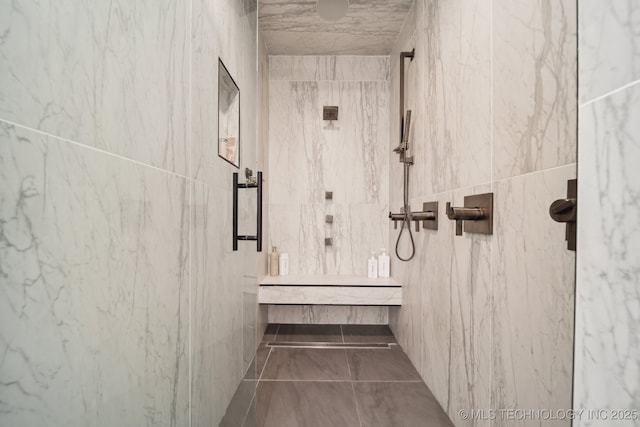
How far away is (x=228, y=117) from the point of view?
117cm

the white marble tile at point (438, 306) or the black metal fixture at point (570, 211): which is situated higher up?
the black metal fixture at point (570, 211)

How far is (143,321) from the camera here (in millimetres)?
667

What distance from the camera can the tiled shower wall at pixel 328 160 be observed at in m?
2.93

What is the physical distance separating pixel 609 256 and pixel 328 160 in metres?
2.62

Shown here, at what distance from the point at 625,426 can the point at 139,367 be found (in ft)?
2.59

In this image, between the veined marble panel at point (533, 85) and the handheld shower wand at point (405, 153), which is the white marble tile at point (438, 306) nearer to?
the handheld shower wand at point (405, 153)

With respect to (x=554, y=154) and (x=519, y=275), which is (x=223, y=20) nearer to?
(x=554, y=154)

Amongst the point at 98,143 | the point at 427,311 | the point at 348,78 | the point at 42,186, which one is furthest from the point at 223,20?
the point at 348,78

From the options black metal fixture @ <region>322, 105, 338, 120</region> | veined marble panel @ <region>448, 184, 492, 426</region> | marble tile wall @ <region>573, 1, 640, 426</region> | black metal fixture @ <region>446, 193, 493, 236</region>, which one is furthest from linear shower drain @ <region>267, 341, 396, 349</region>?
marble tile wall @ <region>573, 1, 640, 426</region>

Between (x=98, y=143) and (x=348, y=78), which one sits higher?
(x=348, y=78)

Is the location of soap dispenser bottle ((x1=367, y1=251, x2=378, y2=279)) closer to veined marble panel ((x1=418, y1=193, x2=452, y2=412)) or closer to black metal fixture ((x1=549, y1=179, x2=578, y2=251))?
veined marble panel ((x1=418, y1=193, x2=452, y2=412))

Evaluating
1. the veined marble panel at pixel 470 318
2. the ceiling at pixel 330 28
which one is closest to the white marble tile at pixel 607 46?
the veined marble panel at pixel 470 318

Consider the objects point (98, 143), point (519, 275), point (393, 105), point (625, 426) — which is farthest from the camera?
point (393, 105)

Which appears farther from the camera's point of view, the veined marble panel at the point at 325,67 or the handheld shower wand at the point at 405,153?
the veined marble panel at the point at 325,67
